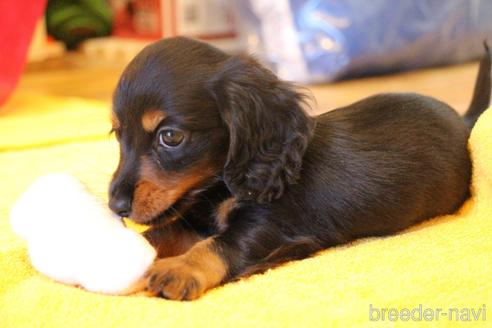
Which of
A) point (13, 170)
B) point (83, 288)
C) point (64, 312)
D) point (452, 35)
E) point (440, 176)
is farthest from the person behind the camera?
point (452, 35)

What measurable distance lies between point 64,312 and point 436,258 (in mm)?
717

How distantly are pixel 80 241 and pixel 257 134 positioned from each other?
1.36ft

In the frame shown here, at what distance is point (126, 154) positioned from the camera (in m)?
1.45

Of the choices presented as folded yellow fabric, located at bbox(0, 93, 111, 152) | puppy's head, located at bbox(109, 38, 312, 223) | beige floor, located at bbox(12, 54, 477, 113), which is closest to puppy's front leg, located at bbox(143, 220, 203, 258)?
puppy's head, located at bbox(109, 38, 312, 223)

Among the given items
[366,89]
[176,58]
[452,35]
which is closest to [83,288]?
[176,58]

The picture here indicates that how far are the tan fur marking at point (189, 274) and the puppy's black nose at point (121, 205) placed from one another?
0.12 meters

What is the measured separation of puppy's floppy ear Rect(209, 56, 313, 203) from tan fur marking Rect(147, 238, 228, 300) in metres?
0.17

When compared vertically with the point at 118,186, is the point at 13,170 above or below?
below

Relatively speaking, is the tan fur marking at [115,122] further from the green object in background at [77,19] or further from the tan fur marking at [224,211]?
the green object in background at [77,19]

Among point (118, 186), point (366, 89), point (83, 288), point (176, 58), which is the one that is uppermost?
point (176, 58)

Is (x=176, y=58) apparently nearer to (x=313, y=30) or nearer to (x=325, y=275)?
(x=325, y=275)

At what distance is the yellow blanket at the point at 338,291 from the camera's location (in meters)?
1.18

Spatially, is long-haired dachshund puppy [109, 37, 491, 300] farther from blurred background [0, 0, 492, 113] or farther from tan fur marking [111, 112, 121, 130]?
blurred background [0, 0, 492, 113]

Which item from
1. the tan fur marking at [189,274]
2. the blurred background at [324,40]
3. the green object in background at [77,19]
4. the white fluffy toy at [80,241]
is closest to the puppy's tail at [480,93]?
the tan fur marking at [189,274]
